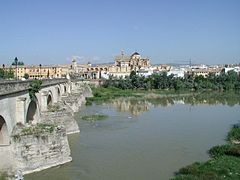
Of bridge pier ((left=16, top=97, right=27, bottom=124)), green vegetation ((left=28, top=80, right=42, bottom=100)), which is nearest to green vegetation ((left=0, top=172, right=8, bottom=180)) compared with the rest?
bridge pier ((left=16, top=97, right=27, bottom=124))

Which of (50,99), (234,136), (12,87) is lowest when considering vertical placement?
(234,136)

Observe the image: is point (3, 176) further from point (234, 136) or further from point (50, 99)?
point (50, 99)

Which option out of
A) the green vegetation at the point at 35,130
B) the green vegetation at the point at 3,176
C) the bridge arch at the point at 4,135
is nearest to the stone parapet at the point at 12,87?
the bridge arch at the point at 4,135

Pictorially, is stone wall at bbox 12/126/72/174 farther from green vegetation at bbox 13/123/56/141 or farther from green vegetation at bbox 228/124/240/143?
green vegetation at bbox 228/124/240/143

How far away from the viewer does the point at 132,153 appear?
18156mm

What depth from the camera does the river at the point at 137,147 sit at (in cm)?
1489

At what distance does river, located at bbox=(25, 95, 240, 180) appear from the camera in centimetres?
1489

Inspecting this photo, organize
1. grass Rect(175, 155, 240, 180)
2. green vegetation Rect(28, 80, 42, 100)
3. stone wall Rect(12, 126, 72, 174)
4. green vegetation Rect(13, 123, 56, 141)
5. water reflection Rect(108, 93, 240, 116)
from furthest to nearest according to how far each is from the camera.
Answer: water reflection Rect(108, 93, 240, 116)
green vegetation Rect(28, 80, 42, 100)
green vegetation Rect(13, 123, 56, 141)
stone wall Rect(12, 126, 72, 174)
grass Rect(175, 155, 240, 180)

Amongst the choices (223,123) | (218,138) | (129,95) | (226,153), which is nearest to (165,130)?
(218,138)

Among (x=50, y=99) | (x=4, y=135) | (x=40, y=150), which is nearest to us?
(x=4, y=135)

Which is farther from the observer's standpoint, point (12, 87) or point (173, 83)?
point (173, 83)

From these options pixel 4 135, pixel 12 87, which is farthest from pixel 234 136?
pixel 4 135

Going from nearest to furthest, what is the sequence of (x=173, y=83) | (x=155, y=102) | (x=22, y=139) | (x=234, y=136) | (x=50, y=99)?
(x=22, y=139) < (x=234, y=136) < (x=50, y=99) < (x=155, y=102) < (x=173, y=83)

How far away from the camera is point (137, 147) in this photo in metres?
19.6
